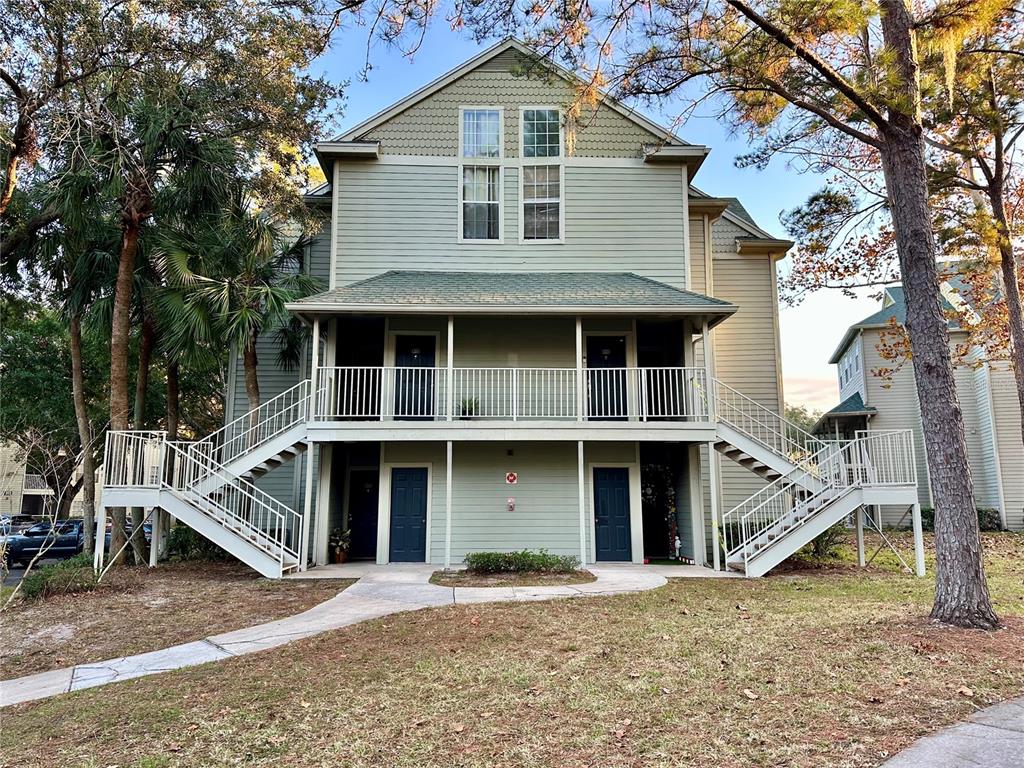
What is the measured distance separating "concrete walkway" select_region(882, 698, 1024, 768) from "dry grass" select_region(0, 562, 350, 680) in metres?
6.78

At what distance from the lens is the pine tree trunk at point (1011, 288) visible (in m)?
12.4

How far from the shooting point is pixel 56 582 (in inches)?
372

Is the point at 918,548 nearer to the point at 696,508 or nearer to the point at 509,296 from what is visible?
the point at 696,508

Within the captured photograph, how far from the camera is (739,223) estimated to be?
15.7 m

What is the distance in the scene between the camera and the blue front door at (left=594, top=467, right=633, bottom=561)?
12984 millimetres

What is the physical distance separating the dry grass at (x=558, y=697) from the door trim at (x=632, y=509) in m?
5.34

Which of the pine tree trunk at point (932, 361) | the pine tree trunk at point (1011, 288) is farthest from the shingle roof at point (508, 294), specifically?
the pine tree trunk at point (1011, 288)

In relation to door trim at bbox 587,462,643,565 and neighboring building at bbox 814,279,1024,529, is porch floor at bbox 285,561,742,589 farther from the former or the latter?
neighboring building at bbox 814,279,1024,529

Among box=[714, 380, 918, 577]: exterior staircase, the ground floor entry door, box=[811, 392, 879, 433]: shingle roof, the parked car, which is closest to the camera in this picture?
box=[714, 380, 918, 577]: exterior staircase

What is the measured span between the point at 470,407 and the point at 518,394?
105 cm

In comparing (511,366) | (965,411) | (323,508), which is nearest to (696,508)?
(511,366)

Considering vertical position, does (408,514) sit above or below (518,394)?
below

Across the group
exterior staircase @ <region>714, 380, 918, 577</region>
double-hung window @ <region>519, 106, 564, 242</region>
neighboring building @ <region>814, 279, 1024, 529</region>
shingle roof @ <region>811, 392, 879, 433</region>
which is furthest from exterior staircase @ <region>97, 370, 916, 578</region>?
shingle roof @ <region>811, 392, 879, 433</region>

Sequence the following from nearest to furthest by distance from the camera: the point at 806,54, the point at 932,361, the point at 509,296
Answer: the point at 932,361 → the point at 806,54 → the point at 509,296
